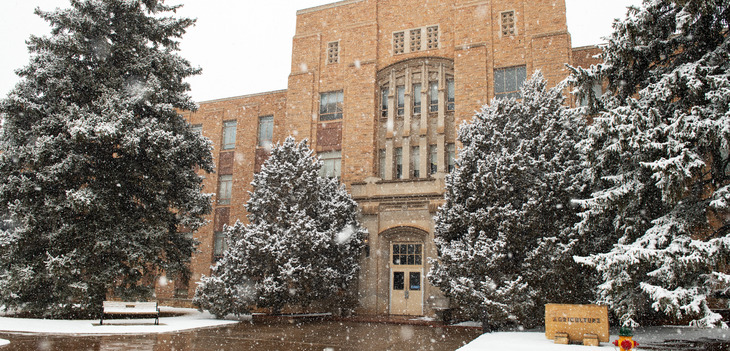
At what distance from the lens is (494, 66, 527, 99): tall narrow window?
2409 centimetres


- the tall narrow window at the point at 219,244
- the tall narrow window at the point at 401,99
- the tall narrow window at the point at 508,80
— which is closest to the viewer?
the tall narrow window at the point at 508,80

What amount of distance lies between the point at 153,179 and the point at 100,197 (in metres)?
1.93

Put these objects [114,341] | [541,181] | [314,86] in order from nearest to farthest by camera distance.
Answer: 1. [114,341]
2. [541,181]
3. [314,86]

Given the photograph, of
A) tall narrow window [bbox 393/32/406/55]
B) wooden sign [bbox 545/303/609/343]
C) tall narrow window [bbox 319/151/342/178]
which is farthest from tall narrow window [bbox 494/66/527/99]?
wooden sign [bbox 545/303/609/343]

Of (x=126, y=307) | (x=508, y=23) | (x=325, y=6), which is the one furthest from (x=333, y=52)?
(x=126, y=307)

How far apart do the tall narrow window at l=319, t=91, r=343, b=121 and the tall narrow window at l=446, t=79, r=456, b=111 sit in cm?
584

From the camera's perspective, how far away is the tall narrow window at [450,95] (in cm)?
2546

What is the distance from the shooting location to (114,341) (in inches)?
486

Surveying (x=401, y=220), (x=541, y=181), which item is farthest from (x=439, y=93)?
(x=541, y=181)

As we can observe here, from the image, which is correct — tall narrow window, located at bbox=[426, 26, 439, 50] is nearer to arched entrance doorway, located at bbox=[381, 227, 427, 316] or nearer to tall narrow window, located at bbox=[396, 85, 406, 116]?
tall narrow window, located at bbox=[396, 85, 406, 116]

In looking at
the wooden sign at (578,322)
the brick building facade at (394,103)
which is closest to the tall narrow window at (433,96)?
the brick building facade at (394,103)

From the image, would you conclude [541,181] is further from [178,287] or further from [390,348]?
[178,287]

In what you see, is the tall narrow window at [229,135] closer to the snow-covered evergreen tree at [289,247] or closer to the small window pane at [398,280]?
the snow-covered evergreen tree at [289,247]

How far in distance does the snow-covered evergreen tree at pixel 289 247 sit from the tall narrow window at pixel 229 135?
1030 centimetres
